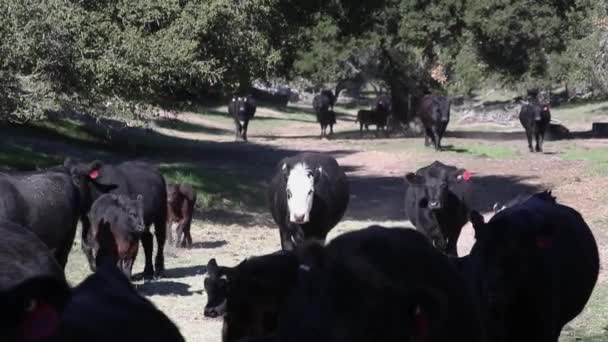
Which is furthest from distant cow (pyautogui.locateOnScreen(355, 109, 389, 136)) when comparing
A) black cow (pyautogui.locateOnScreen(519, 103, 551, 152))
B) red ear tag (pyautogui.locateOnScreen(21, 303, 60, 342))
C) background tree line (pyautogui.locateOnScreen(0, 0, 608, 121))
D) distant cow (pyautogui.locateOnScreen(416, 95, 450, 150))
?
red ear tag (pyautogui.locateOnScreen(21, 303, 60, 342))

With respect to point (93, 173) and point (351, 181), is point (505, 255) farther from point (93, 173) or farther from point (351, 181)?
point (351, 181)

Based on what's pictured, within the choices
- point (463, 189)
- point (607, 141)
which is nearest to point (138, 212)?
point (463, 189)

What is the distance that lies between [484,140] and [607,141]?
4.22m

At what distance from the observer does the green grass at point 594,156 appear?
92.6ft

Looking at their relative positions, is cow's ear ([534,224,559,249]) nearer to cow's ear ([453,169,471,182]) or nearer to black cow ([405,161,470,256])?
black cow ([405,161,470,256])

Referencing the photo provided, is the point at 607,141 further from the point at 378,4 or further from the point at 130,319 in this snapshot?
the point at 130,319

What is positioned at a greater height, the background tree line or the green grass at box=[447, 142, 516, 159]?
the background tree line

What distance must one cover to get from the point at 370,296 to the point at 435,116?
31.8 metres

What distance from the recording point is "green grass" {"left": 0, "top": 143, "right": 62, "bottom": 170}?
21.4m

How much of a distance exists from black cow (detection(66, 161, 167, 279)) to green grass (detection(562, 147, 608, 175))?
14908 millimetres

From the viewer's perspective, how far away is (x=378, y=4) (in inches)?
1098

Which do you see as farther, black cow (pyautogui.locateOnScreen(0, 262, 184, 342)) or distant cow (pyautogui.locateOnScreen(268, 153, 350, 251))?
distant cow (pyautogui.locateOnScreen(268, 153, 350, 251))

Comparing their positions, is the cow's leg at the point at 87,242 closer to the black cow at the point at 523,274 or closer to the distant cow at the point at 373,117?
the black cow at the point at 523,274

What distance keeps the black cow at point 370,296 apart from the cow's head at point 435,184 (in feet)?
33.0
